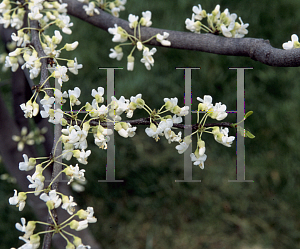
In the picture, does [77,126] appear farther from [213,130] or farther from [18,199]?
[213,130]

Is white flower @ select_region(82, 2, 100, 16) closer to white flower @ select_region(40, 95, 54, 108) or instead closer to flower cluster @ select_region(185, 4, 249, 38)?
flower cluster @ select_region(185, 4, 249, 38)

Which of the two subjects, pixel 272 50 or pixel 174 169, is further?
pixel 174 169

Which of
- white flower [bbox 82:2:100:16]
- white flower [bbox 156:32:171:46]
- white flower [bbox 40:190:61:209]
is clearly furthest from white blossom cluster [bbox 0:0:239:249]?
white flower [bbox 82:2:100:16]

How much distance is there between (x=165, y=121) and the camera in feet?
2.31

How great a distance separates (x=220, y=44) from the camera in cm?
95

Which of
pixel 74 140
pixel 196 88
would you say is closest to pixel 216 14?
pixel 74 140

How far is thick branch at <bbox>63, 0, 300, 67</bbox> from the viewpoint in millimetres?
742

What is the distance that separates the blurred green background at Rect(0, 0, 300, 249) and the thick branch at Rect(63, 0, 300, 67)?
4.16 feet

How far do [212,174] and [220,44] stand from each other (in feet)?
4.72

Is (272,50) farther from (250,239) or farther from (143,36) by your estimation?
(250,239)

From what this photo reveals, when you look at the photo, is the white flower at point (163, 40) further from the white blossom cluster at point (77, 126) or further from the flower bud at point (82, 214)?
the flower bud at point (82, 214)

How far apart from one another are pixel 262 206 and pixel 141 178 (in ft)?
2.95

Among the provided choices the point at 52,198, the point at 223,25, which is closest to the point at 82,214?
the point at 52,198

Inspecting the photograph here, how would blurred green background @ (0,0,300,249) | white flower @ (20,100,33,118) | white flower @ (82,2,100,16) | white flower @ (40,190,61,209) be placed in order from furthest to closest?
blurred green background @ (0,0,300,249)
white flower @ (82,2,100,16)
white flower @ (20,100,33,118)
white flower @ (40,190,61,209)
